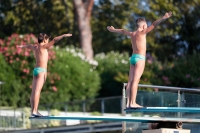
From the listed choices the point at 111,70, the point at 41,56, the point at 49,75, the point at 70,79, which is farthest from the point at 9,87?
the point at 41,56

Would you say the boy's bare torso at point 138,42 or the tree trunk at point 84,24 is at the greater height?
the tree trunk at point 84,24

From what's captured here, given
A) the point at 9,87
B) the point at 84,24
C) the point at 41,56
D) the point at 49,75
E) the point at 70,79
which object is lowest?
the point at 9,87

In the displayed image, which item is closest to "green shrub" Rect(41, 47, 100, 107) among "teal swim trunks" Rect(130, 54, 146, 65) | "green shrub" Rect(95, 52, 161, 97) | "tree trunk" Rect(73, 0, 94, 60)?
"green shrub" Rect(95, 52, 161, 97)

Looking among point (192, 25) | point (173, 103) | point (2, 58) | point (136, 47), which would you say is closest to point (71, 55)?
point (2, 58)

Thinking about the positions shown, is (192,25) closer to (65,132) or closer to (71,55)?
Result: (71,55)

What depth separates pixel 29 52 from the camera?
3412cm

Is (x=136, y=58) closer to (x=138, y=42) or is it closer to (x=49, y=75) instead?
(x=138, y=42)

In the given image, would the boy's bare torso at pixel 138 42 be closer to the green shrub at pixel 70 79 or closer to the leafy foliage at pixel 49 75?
the leafy foliage at pixel 49 75

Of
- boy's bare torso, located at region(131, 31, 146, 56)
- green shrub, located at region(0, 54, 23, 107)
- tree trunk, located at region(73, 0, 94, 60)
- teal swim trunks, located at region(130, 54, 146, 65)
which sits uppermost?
tree trunk, located at region(73, 0, 94, 60)

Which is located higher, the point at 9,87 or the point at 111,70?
the point at 111,70

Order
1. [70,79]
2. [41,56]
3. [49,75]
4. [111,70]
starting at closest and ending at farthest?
[41,56]
[49,75]
[70,79]
[111,70]

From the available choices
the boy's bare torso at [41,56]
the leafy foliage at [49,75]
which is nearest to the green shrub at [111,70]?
the leafy foliage at [49,75]

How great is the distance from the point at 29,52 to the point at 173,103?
16647mm

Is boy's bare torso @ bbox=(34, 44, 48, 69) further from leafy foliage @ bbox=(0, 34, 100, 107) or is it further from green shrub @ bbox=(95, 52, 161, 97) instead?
green shrub @ bbox=(95, 52, 161, 97)
